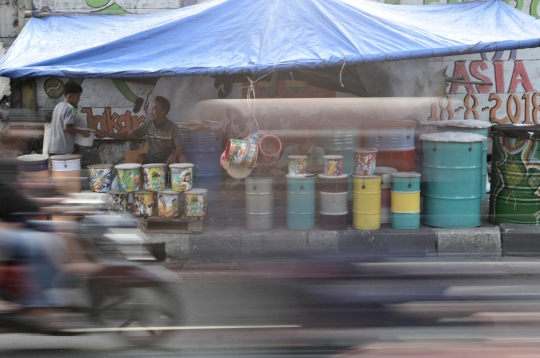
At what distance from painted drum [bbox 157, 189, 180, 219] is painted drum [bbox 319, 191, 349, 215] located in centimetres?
155

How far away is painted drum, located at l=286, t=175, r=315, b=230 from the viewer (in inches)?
267

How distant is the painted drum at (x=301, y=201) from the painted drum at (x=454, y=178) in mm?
1311

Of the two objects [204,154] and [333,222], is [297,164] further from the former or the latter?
[204,154]

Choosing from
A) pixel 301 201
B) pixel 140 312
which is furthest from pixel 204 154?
pixel 140 312

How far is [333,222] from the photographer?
679 cm

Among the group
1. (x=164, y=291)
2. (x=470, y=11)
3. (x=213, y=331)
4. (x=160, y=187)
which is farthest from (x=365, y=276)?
(x=470, y=11)

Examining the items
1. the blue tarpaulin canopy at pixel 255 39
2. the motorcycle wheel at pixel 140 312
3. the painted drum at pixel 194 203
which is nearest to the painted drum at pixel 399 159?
the blue tarpaulin canopy at pixel 255 39

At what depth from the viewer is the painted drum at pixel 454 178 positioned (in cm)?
677

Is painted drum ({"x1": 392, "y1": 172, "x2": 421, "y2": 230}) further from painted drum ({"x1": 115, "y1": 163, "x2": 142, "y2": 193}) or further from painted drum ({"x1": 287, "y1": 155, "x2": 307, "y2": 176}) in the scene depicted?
painted drum ({"x1": 115, "y1": 163, "x2": 142, "y2": 193})

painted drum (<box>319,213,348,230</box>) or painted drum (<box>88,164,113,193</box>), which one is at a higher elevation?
painted drum (<box>88,164,113,193</box>)

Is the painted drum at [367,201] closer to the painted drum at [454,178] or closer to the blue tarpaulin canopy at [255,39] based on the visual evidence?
the painted drum at [454,178]

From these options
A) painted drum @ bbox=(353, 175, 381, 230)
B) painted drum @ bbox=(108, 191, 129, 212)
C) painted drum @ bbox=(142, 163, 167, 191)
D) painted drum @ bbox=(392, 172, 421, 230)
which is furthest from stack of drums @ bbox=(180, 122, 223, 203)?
painted drum @ bbox=(392, 172, 421, 230)

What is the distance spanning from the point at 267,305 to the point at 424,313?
2.51ft

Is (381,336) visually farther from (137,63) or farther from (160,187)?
(137,63)
